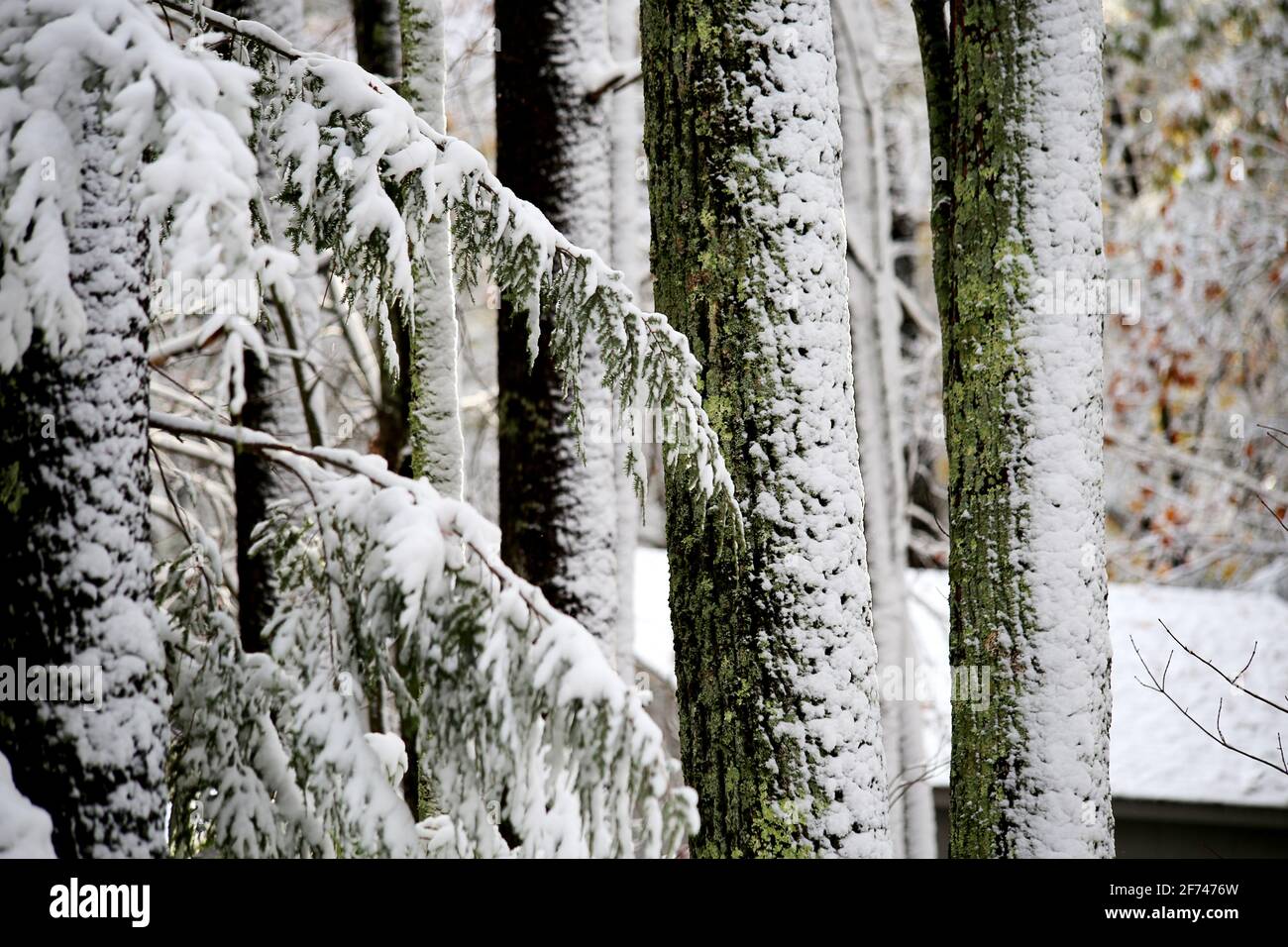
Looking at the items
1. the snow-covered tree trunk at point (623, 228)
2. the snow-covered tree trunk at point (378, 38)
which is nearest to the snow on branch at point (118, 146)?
the snow-covered tree trunk at point (623, 228)

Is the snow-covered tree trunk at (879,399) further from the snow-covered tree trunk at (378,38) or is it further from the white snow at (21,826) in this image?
the white snow at (21,826)

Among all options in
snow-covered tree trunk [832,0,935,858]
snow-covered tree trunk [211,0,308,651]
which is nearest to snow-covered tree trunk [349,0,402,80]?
snow-covered tree trunk [211,0,308,651]

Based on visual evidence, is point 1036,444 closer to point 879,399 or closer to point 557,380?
point 557,380

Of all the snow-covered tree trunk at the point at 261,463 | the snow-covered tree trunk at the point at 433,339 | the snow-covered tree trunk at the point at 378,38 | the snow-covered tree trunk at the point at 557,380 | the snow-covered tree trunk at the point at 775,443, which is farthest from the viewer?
the snow-covered tree trunk at the point at 378,38

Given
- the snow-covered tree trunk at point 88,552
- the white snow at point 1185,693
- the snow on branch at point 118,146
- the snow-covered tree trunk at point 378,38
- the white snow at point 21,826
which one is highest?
the snow-covered tree trunk at point 378,38

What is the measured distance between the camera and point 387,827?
73.7 inches

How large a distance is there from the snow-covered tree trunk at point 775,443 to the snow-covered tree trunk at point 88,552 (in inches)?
50.2

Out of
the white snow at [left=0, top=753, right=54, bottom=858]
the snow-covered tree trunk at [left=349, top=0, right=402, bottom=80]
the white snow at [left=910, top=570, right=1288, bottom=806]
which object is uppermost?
the snow-covered tree trunk at [left=349, top=0, right=402, bottom=80]

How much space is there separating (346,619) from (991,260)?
2092 mm

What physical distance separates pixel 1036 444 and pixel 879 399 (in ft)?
9.92

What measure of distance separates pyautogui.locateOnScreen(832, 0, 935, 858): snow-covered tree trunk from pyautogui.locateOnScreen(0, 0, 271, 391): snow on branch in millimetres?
4388

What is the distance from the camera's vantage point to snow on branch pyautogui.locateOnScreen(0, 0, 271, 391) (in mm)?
1465

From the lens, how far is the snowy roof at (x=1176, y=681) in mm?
7273

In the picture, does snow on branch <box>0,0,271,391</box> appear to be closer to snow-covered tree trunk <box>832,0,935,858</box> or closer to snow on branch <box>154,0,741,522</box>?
snow on branch <box>154,0,741,522</box>
